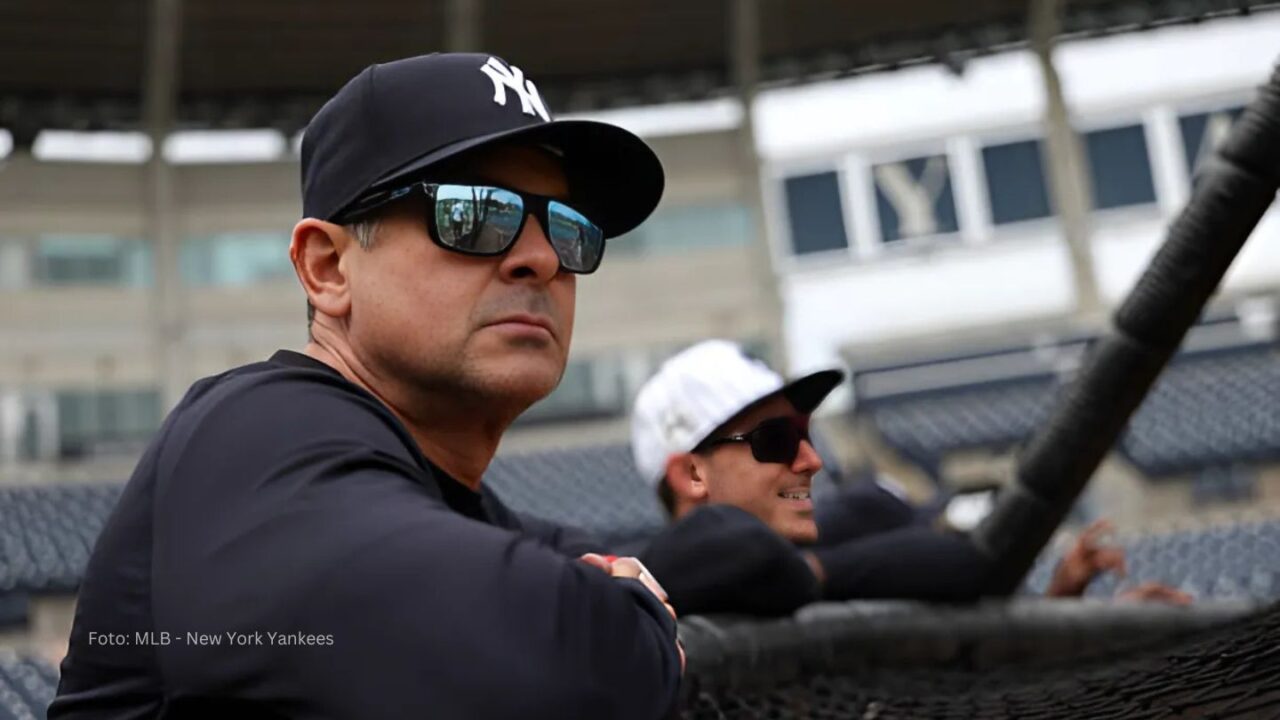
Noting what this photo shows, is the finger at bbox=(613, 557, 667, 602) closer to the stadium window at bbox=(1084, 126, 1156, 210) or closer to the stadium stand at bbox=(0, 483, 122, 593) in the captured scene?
the stadium stand at bbox=(0, 483, 122, 593)

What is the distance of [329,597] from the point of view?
0.92 metres

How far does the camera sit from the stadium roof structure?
1488 centimetres

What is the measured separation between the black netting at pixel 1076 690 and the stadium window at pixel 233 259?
1350 centimetres

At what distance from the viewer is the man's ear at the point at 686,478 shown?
8.19 feet

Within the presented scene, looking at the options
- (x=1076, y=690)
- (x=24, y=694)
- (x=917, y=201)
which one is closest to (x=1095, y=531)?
(x=1076, y=690)

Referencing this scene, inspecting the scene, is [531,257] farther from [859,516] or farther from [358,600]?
[859,516]

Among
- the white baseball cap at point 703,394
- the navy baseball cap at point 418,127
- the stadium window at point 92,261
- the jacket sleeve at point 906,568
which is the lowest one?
the jacket sleeve at point 906,568

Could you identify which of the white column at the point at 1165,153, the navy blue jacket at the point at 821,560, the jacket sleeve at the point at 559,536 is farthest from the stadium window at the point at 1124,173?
the jacket sleeve at the point at 559,536

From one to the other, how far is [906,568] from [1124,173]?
44.6ft

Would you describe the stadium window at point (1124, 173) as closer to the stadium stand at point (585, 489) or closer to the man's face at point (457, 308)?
the stadium stand at point (585, 489)

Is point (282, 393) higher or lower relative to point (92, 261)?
lower

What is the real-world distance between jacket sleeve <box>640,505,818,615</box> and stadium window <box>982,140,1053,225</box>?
45.9ft

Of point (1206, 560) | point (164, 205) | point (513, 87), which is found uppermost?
point (164, 205)

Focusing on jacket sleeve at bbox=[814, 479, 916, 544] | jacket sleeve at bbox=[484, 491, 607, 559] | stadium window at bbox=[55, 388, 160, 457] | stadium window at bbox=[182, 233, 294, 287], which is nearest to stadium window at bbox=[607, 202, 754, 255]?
stadium window at bbox=[182, 233, 294, 287]
